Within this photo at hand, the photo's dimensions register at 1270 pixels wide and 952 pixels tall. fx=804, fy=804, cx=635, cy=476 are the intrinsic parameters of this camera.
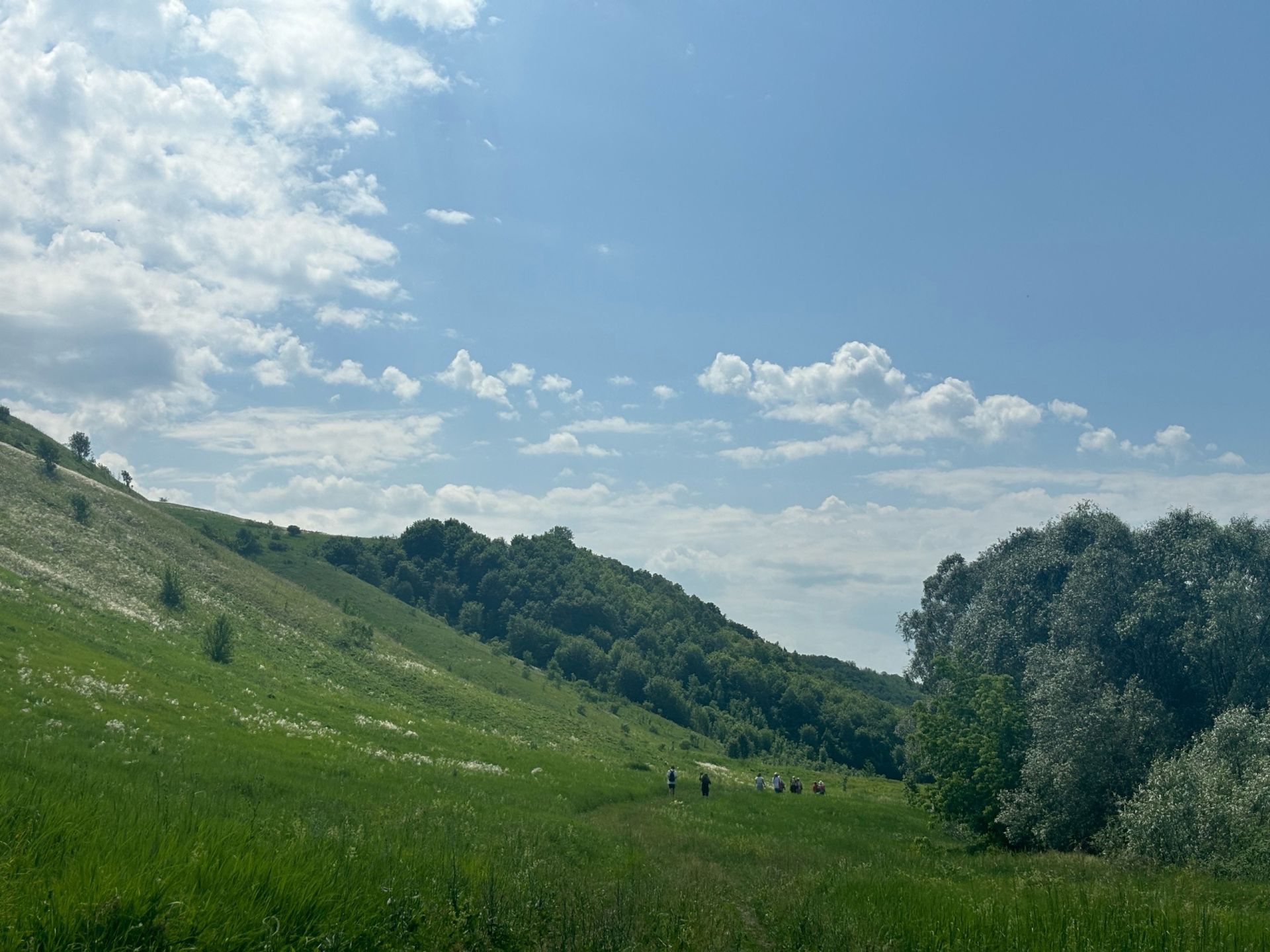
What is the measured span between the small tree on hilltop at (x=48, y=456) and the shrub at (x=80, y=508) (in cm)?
1021

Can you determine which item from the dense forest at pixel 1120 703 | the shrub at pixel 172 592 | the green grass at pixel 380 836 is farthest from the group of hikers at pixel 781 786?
the shrub at pixel 172 592

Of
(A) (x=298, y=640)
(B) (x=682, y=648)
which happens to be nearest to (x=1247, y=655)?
(A) (x=298, y=640)

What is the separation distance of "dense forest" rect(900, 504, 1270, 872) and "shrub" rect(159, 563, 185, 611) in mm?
55654

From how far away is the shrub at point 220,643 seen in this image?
54.0 metres

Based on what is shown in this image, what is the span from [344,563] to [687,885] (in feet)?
557

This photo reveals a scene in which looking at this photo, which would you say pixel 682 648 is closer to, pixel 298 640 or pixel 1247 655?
pixel 298 640

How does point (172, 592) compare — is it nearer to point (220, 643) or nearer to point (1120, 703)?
point (220, 643)

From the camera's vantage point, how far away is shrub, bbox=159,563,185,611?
208 ft

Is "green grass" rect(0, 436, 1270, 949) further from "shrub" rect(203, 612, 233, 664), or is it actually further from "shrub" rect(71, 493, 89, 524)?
"shrub" rect(71, 493, 89, 524)

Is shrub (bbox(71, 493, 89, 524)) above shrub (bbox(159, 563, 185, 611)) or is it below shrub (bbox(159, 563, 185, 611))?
above

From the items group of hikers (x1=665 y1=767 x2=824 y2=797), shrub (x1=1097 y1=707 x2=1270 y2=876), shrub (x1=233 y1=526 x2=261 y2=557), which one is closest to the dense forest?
shrub (x1=1097 y1=707 x2=1270 y2=876)

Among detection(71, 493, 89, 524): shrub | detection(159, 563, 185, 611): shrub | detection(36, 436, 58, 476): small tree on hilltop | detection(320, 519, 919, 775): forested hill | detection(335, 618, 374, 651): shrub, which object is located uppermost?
detection(36, 436, 58, 476): small tree on hilltop

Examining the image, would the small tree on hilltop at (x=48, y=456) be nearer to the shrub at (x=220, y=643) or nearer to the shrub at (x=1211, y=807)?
the shrub at (x=220, y=643)

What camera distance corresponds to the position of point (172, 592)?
64.3 m
